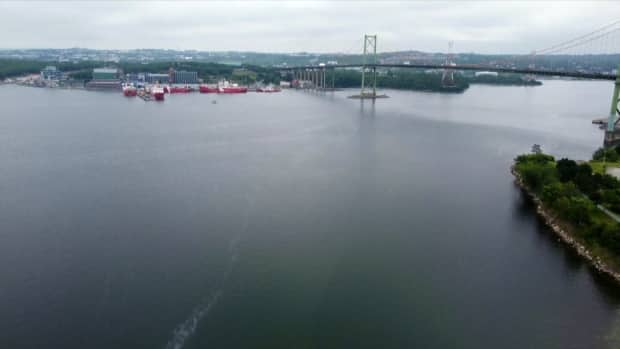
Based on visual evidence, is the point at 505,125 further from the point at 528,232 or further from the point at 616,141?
the point at 528,232

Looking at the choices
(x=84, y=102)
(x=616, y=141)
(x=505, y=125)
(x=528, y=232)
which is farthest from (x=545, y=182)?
(x=84, y=102)

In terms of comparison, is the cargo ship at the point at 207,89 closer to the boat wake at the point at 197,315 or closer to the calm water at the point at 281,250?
the calm water at the point at 281,250

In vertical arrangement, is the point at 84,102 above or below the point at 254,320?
above

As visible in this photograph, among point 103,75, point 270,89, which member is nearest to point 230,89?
point 270,89

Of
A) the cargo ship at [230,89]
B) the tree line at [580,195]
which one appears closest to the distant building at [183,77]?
the cargo ship at [230,89]

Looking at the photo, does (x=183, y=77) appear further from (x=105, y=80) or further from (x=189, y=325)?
(x=189, y=325)

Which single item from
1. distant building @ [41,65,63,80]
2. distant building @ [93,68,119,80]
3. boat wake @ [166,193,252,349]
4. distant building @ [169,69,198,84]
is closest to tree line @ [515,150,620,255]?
boat wake @ [166,193,252,349]
